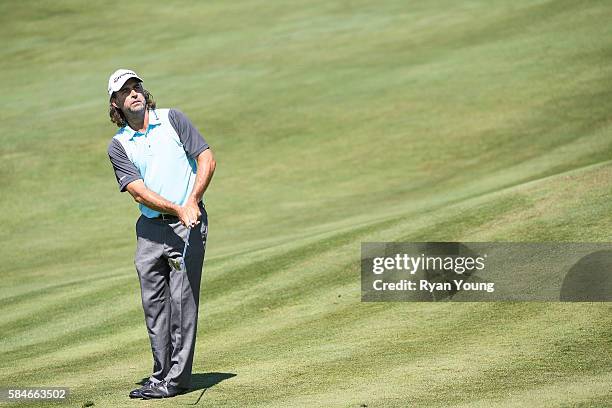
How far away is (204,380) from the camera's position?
8.19 meters

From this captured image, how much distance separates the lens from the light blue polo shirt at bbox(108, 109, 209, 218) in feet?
25.9

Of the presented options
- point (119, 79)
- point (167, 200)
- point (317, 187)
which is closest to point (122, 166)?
point (167, 200)

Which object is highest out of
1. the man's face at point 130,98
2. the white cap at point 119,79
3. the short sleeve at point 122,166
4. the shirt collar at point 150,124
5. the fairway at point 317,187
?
the white cap at point 119,79

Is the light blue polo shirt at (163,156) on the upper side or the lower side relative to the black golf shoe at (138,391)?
upper

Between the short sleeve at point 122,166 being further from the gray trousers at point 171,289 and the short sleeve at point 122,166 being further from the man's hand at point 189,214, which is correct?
the man's hand at point 189,214

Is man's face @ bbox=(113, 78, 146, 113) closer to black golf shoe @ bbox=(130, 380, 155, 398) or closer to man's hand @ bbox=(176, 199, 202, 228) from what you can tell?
man's hand @ bbox=(176, 199, 202, 228)

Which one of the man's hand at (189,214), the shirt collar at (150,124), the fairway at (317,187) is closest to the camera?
the man's hand at (189,214)

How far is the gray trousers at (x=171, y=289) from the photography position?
310 inches

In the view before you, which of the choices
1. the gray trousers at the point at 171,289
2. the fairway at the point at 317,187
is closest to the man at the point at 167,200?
the gray trousers at the point at 171,289

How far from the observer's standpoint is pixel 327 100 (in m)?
25.0

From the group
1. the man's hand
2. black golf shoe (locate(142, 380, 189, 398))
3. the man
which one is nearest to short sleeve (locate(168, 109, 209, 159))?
the man

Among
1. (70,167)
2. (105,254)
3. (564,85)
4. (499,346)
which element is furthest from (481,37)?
(499,346)

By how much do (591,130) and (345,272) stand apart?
998 centimetres

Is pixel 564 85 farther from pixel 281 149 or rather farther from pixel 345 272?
pixel 345 272
